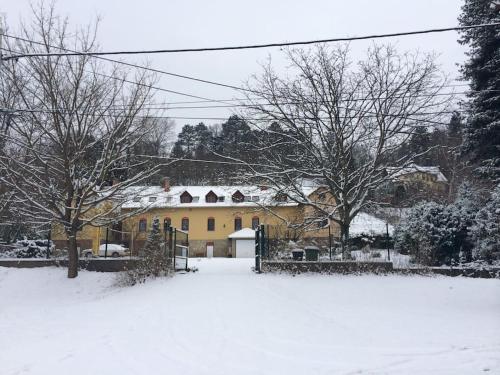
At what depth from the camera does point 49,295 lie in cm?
1712

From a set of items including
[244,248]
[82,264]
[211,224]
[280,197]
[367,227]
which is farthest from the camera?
[211,224]

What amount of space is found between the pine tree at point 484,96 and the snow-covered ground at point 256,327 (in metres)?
7.80

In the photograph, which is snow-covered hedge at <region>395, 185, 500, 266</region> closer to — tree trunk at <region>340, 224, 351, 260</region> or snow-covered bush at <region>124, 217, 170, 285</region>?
tree trunk at <region>340, 224, 351, 260</region>

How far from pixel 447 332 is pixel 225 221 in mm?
45637

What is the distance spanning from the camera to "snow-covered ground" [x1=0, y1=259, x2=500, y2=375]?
279 inches

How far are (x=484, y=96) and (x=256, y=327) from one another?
18.4 meters

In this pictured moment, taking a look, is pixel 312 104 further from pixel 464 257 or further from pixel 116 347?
pixel 116 347

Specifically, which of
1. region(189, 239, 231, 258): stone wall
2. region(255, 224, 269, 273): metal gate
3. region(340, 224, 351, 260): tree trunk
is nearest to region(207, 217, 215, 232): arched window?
region(189, 239, 231, 258): stone wall

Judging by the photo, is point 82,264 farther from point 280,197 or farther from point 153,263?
point 280,197

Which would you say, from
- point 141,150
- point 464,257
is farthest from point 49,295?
point 464,257

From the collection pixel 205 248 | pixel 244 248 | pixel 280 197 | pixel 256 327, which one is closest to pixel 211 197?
pixel 205 248

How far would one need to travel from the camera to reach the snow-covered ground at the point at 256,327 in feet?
23.3

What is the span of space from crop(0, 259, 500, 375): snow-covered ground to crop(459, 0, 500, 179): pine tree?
780cm

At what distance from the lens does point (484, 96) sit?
A: 2261cm
